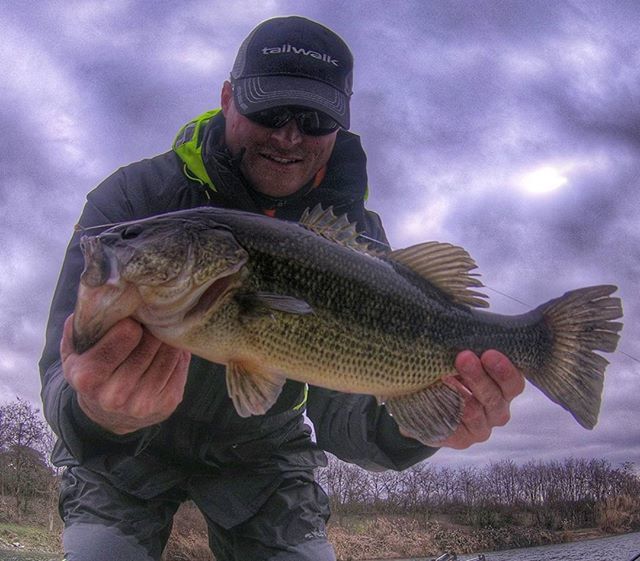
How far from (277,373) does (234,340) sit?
0.97 ft

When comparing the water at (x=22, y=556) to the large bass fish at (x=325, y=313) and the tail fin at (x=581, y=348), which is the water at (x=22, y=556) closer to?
the large bass fish at (x=325, y=313)

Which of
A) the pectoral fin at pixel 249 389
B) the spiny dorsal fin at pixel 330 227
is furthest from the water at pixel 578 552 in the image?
the pectoral fin at pixel 249 389

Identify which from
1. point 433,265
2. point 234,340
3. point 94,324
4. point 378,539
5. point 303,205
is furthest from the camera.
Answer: point 378,539

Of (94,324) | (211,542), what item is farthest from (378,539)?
(94,324)

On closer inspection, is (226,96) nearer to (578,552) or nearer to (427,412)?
(427,412)

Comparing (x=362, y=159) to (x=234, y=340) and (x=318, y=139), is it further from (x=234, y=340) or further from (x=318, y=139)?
(x=234, y=340)

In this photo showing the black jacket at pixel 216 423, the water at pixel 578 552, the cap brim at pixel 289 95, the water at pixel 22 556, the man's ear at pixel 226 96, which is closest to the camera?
the black jacket at pixel 216 423

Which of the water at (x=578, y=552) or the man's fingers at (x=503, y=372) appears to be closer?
the man's fingers at (x=503, y=372)

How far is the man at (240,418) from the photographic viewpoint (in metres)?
4.55

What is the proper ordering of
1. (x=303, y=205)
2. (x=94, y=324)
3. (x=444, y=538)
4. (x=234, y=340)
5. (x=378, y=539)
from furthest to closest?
(x=444, y=538) < (x=378, y=539) < (x=303, y=205) < (x=234, y=340) < (x=94, y=324)

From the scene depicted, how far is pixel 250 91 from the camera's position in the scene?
16.0 ft

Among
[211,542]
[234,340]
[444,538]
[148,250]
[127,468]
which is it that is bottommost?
[444,538]

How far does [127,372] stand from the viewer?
2938mm

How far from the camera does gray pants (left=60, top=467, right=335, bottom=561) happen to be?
452cm
